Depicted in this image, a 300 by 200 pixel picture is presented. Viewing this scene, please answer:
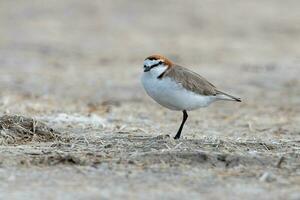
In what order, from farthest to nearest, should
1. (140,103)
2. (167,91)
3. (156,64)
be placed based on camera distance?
(140,103), (156,64), (167,91)

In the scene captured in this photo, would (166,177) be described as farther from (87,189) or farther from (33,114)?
(33,114)

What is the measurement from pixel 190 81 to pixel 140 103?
4733mm

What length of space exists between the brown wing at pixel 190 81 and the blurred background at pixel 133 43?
5043mm

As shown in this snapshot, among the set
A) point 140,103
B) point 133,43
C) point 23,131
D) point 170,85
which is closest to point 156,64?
point 170,85

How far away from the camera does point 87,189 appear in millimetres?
6234

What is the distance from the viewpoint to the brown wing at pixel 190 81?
334 inches

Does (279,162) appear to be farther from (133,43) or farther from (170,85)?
(133,43)

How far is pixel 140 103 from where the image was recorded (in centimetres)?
1329

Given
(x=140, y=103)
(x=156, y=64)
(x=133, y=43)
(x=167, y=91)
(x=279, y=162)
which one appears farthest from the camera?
(x=133, y=43)

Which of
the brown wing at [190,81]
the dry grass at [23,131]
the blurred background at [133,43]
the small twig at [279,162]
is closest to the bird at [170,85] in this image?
the brown wing at [190,81]

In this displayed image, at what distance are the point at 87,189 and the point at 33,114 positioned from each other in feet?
14.7

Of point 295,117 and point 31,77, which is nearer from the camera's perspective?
point 295,117

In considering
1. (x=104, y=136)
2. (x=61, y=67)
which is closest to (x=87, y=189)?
(x=104, y=136)

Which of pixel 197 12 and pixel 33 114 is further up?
pixel 197 12
